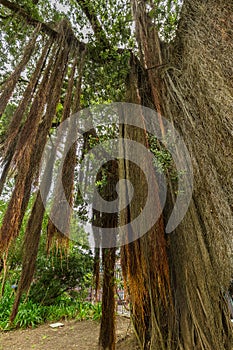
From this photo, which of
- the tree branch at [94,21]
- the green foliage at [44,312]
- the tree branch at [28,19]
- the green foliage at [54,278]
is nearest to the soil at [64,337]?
the green foliage at [44,312]

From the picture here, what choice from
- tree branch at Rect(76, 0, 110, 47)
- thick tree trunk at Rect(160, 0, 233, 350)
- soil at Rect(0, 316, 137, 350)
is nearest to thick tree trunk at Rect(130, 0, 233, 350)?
thick tree trunk at Rect(160, 0, 233, 350)

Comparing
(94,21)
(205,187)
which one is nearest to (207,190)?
(205,187)

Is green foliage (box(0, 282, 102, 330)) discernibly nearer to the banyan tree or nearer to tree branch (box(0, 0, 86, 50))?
the banyan tree

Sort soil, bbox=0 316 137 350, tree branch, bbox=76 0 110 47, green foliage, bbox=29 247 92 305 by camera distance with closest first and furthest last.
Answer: tree branch, bbox=76 0 110 47 → soil, bbox=0 316 137 350 → green foliage, bbox=29 247 92 305

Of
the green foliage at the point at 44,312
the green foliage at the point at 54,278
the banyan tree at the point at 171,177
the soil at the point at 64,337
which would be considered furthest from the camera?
the green foliage at the point at 54,278

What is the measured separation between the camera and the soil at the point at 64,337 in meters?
2.50

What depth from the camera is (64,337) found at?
9.39 ft

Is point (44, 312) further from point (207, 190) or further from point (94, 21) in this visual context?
point (94, 21)

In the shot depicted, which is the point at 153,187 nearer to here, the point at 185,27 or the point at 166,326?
the point at 166,326

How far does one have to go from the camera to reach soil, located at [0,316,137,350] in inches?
98.4

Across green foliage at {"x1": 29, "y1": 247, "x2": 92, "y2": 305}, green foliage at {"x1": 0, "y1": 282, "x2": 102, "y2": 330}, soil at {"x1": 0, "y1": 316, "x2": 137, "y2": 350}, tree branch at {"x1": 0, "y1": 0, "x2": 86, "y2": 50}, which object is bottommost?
soil at {"x1": 0, "y1": 316, "x2": 137, "y2": 350}

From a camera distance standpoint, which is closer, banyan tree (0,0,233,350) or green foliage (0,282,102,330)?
banyan tree (0,0,233,350)

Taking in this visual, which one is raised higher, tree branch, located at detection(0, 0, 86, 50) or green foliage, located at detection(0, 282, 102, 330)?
tree branch, located at detection(0, 0, 86, 50)

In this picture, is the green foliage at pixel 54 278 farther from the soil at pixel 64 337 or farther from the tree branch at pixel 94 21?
the tree branch at pixel 94 21
